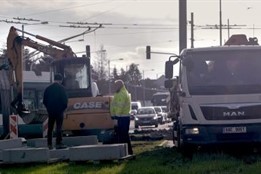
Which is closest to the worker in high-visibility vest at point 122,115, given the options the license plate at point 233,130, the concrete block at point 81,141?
the concrete block at point 81,141

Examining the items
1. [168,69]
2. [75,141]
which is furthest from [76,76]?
[168,69]

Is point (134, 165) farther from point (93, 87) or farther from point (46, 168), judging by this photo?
point (93, 87)

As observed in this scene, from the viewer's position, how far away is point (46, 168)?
14.9 m

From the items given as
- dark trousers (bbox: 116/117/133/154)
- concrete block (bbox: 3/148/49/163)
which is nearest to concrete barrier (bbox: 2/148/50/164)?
concrete block (bbox: 3/148/49/163)

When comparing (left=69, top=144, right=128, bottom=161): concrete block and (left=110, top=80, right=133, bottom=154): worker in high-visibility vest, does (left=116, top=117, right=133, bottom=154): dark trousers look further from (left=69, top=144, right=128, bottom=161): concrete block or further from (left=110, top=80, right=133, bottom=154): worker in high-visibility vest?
(left=69, top=144, right=128, bottom=161): concrete block

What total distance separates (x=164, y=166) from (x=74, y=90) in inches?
419

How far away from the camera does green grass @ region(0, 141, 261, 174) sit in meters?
13.5

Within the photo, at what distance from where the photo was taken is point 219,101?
15.9m

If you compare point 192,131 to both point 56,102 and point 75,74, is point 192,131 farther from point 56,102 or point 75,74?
point 75,74

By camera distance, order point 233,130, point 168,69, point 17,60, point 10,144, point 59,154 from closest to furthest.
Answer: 1. point 233,130
2. point 59,154
3. point 168,69
4. point 10,144
5. point 17,60

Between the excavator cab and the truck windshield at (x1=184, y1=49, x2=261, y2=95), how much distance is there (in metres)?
8.61

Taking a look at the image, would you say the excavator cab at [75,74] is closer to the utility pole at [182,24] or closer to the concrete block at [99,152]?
the utility pole at [182,24]

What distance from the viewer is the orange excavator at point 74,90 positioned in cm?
2168

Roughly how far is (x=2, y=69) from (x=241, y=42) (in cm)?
881
